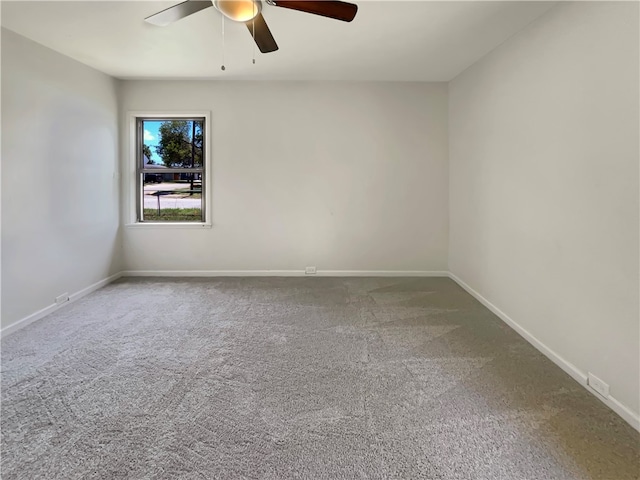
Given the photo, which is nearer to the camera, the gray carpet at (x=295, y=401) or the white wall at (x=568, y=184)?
the gray carpet at (x=295, y=401)

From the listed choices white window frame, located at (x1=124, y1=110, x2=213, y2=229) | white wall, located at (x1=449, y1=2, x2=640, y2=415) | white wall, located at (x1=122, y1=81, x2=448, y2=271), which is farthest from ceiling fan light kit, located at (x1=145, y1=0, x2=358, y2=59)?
white window frame, located at (x1=124, y1=110, x2=213, y2=229)

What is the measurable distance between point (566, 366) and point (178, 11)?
134 inches

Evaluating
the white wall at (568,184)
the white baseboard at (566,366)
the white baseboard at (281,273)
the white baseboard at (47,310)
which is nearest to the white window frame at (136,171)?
the white baseboard at (281,273)

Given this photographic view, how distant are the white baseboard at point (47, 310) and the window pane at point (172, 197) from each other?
1.03m

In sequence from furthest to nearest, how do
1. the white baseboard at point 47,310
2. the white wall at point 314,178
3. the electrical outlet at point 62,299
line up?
the white wall at point 314,178 → the electrical outlet at point 62,299 → the white baseboard at point 47,310

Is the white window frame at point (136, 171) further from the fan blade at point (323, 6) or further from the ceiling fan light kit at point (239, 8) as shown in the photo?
the fan blade at point (323, 6)

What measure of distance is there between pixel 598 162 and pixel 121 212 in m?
4.89

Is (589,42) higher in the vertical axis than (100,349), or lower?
higher

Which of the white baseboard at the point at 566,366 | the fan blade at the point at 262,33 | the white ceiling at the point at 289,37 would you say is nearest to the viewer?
the white baseboard at the point at 566,366

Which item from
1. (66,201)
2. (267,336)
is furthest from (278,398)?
(66,201)

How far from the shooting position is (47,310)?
9.98 ft

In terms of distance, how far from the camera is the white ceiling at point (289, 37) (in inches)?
93.2

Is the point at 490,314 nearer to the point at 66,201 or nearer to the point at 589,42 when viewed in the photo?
the point at 589,42

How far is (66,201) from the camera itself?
3281 millimetres
